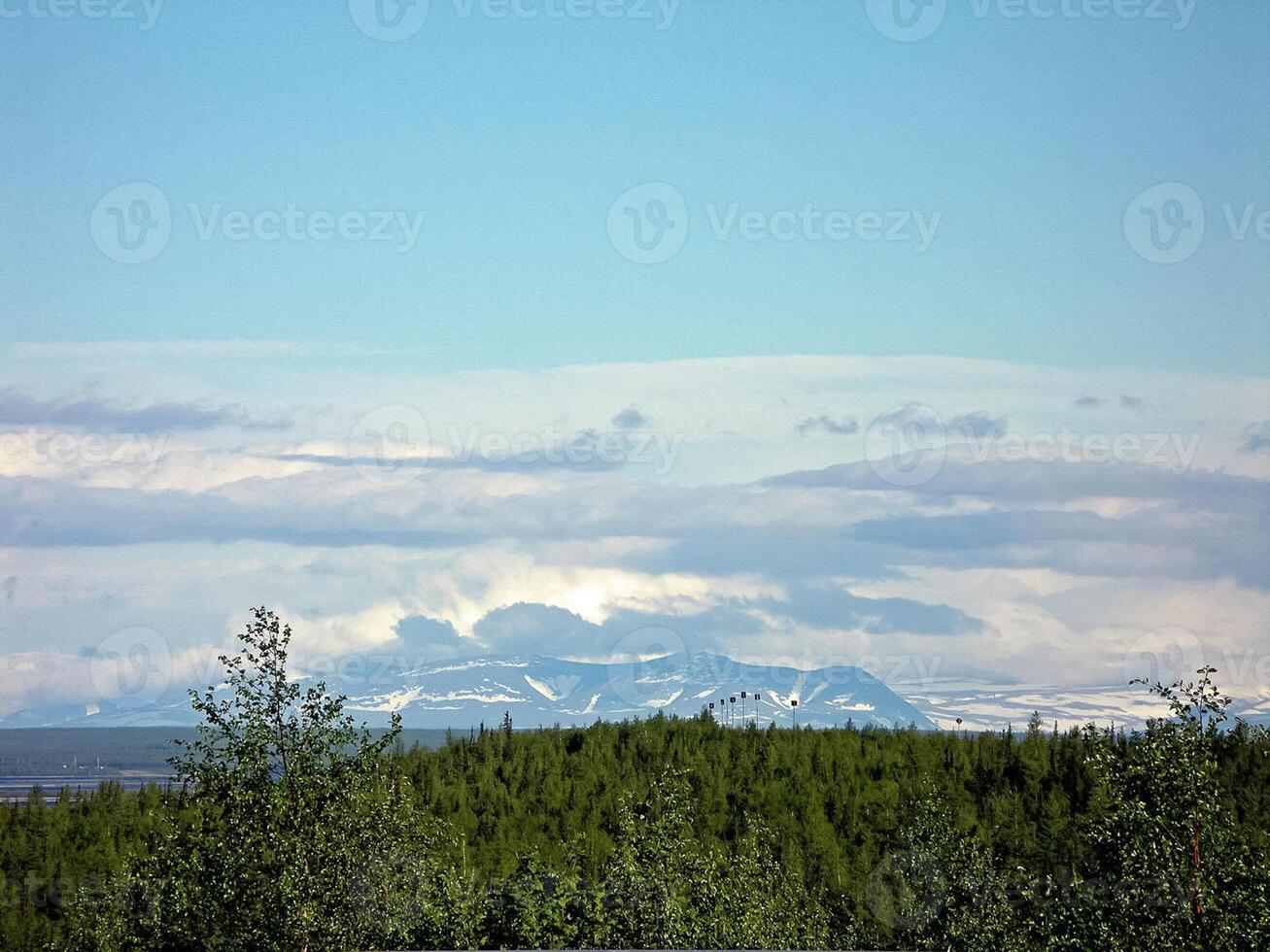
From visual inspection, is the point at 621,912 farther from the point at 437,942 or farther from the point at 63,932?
the point at 63,932

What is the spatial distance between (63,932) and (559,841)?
1467 inches

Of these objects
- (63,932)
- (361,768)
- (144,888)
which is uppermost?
(361,768)

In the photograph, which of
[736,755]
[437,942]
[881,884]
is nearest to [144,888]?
[437,942]

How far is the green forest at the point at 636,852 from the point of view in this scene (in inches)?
1407

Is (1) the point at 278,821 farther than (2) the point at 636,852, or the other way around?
(2) the point at 636,852

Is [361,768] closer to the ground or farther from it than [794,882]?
farther from it

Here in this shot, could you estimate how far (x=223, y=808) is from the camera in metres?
35.9

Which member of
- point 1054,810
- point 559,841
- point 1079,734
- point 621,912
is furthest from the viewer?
point 1079,734

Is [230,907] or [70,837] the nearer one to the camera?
[230,907]

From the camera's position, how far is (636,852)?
56562 mm

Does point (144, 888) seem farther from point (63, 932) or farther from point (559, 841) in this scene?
point (559, 841)

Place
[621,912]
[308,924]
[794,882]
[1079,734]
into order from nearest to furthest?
[308,924], [621,912], [794,882], [1079,734]

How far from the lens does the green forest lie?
117 feet

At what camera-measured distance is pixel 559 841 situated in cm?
12794
